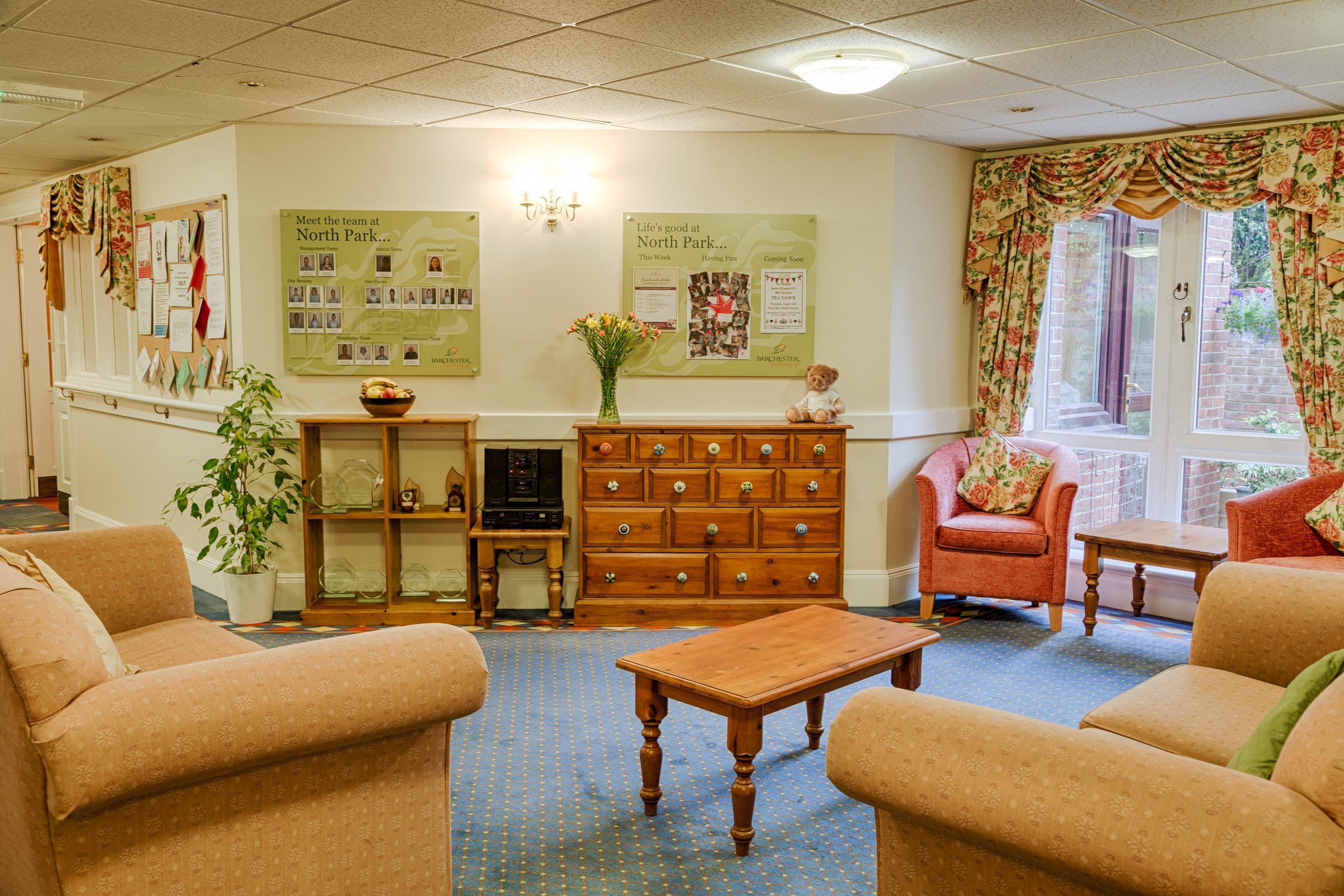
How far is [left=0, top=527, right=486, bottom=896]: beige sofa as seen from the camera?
1884 mm

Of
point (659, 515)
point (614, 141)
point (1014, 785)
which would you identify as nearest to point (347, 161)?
point (614, 141)

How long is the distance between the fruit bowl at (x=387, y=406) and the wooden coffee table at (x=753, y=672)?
7.64 feet

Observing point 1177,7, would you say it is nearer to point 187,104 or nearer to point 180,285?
point 187,104

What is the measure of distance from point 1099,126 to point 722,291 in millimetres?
1970

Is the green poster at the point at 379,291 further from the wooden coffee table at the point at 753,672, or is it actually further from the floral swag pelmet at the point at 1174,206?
the floral swag pelmet at the point at 1174,206

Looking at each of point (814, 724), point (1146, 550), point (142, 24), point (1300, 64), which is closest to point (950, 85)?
point (1300, 64)

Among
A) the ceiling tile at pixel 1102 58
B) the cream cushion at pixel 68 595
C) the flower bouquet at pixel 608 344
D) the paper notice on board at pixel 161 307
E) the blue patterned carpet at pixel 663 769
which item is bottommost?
the blue patterned carpet at pixel 663 769

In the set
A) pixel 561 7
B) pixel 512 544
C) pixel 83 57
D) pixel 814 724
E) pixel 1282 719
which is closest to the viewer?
pixel 1282 719

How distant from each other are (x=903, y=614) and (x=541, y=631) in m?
1.86

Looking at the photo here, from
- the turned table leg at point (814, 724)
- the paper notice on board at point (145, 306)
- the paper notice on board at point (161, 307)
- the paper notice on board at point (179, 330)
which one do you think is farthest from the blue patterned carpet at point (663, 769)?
the paper notice on board at point (145, 306)

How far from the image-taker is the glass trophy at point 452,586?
5219 millimetres

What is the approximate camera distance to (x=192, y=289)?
561 centimetres

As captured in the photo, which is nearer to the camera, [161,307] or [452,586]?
[452,586]

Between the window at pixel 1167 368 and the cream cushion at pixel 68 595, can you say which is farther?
the window at pixel 1167 368
